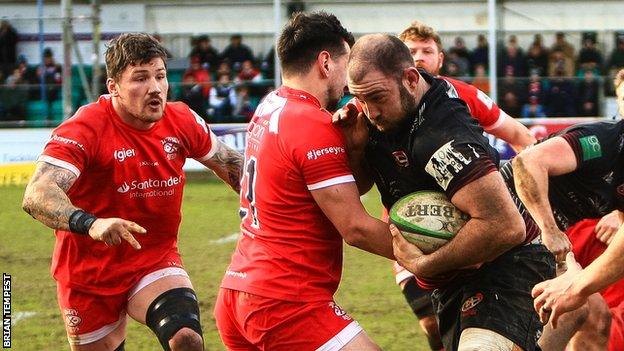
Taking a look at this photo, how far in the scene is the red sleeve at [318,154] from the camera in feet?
15.6

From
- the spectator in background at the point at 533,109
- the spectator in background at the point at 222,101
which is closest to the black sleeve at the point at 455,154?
the spectator in background at the point at 533,109

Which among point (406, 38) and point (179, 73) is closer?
point (406, 38)

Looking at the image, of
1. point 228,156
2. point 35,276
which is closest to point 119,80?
point 228,156

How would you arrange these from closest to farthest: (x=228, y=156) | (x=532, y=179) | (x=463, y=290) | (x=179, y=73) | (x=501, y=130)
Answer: (x=463, y=290) → (x=532, y=179) → (x=228, y=156) → (x=501, y=130) → (x=179, y=73)

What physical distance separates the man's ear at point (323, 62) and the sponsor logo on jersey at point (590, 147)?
1447 mm

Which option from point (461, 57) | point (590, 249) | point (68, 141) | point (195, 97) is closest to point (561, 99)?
point (461, 57)

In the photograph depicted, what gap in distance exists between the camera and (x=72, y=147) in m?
6.12

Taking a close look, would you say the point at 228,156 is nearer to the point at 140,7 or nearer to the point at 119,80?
the point at 119,80

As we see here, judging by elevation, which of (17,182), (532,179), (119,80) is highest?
(119,80)

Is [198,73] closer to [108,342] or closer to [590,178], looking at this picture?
[108,342]

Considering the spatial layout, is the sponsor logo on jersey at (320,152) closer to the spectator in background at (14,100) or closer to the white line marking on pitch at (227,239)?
the white line marking on pitch at (227,239)

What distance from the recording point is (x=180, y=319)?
607 cm

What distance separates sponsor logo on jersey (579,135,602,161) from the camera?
5691 millimetres

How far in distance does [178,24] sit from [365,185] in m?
21.9
